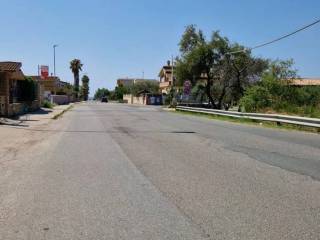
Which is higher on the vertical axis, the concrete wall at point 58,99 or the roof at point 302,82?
the roof at point 302,82

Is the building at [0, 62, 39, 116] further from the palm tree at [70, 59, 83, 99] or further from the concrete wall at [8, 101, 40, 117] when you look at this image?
the palm tree at [70, 59, 83, 99]

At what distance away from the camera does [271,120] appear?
2811cm

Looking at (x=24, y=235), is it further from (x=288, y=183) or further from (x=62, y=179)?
(x=288, y=183)

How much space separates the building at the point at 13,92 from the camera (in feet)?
105

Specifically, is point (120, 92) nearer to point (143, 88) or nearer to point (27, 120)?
point (143, 88)

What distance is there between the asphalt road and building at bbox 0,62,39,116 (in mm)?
17743

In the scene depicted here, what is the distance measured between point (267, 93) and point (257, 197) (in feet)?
103

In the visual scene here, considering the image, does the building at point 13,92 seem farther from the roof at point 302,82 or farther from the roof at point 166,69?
the roof at point 166,69

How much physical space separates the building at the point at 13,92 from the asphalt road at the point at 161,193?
699 inches

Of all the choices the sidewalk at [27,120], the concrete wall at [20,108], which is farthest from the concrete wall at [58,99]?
the sidewalk at [27,120]

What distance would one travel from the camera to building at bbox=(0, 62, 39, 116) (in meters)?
32.0

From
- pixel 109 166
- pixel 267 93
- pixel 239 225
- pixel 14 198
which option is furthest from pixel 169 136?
pixel 267 93

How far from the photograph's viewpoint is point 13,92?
38.8m

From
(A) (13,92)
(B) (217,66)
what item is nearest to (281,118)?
(A) (13,92)
